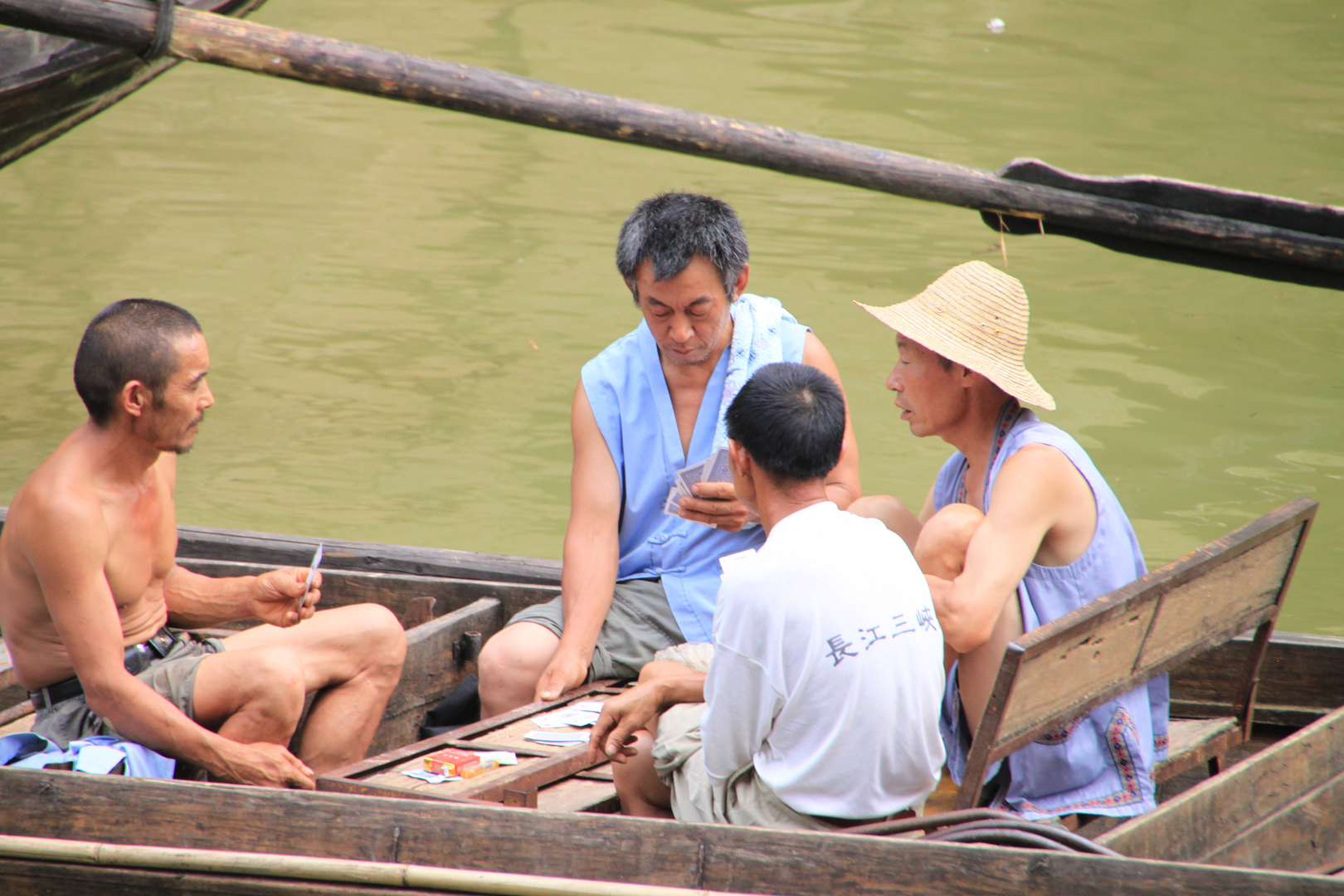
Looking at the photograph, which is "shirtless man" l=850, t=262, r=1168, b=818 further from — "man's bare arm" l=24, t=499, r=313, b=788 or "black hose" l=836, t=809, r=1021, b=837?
"man's bare arm" l=24, t=499, r=313, b=788

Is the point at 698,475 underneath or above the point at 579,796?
above

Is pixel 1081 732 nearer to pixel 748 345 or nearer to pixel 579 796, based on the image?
pixel 579 796

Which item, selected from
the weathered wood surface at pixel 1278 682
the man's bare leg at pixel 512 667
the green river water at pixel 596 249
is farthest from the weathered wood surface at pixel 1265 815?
the green river water at pixel 596 249

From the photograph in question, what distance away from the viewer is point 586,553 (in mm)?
3391

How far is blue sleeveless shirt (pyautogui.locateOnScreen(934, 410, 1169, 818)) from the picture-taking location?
265 centimetres

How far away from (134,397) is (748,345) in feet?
4.78

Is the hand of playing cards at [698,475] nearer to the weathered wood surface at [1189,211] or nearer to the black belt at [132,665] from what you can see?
the weathered wood surface at [1189,211]

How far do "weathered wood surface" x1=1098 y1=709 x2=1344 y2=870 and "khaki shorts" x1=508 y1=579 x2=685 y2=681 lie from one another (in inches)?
50.0

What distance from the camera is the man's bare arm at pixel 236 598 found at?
310 cm

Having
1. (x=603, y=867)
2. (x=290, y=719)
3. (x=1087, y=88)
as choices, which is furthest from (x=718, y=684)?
(x=1087, y=88)

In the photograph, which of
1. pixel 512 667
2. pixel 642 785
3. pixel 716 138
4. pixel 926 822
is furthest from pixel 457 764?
pixel 716 138

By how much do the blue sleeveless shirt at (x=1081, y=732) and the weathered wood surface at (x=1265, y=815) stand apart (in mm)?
123

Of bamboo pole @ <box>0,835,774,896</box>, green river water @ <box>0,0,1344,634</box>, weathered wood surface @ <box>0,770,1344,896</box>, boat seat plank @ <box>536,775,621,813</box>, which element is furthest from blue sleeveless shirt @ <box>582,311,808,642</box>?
green river water @ <box>0,0,1344,634</box>

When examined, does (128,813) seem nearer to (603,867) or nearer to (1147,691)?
(603,867)
